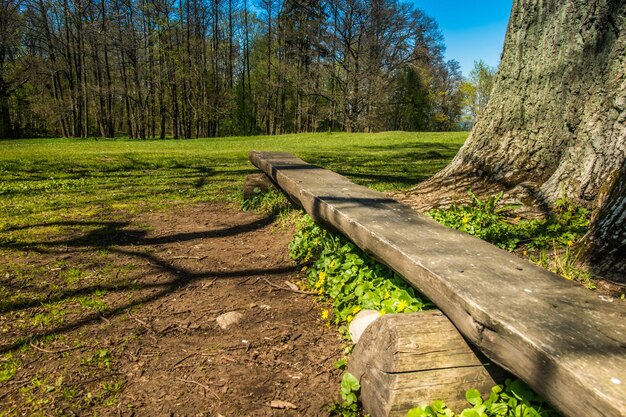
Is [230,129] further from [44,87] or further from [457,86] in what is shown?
[457,86]

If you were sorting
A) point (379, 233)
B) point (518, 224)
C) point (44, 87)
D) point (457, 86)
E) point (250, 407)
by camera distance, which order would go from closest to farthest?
point (250, 407), point (379, 233), point (518, 224), point (44, 87), point (457, 86)

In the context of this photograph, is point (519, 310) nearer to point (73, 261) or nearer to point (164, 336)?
point (164, 336)

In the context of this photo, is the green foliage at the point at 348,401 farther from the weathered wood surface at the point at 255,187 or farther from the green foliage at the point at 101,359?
the weathered wood surface at the point at 255,187

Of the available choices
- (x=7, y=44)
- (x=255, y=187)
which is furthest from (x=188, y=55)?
(x=255, y=187)

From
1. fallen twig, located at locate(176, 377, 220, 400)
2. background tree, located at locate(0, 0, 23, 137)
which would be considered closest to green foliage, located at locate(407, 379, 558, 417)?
fallen twig, located at locate(176, 377, 220, 400)

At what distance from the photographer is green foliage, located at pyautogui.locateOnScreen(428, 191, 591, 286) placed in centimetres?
248

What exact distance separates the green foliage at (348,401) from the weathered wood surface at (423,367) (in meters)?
0.13

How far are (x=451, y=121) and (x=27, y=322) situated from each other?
49.3 m

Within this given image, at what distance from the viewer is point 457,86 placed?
44.9 metres

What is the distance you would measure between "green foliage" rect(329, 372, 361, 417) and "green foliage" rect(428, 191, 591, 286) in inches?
54.5

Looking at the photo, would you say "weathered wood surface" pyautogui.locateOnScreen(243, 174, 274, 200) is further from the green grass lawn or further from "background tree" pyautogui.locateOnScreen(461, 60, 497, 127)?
"background tree" pyautogui.locateOnScreen(461, 60, 497, 127)

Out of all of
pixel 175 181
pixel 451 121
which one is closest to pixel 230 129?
pixel 451 121

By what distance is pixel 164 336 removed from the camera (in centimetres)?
239

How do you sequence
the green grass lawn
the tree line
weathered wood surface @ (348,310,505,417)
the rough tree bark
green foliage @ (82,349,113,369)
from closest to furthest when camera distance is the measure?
weathered wood surface @ (348,310,505,417) → green foliage @ (82,349,113,369) → the rough tree bark → the green grass lawn → the tree line
